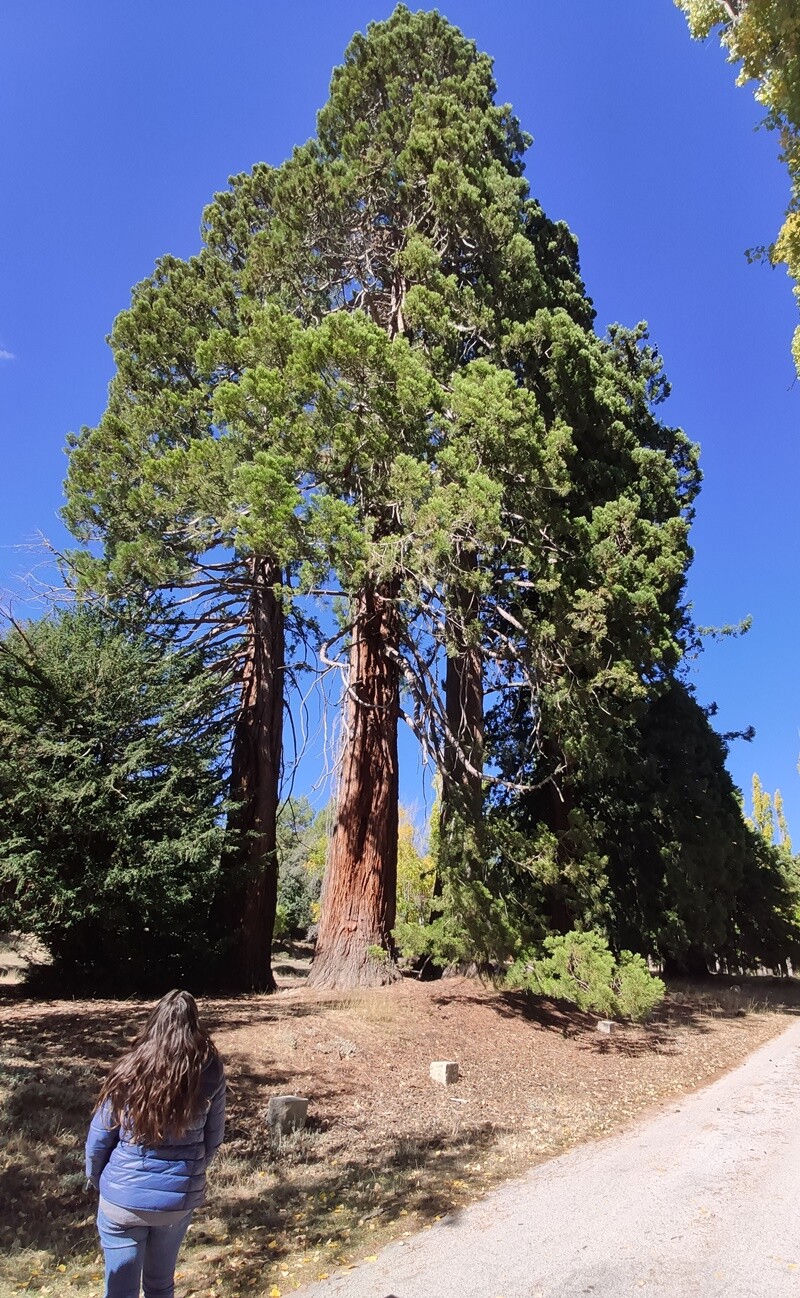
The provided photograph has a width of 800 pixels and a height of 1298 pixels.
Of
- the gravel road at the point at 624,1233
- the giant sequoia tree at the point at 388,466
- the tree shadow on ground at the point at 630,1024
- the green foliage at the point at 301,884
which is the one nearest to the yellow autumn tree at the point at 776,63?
the giant sequoia tree at the point at 388,466

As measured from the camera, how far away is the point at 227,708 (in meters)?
13.0

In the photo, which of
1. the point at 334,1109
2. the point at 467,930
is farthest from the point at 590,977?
the point at 334,1109

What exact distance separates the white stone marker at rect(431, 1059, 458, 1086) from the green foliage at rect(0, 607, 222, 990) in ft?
14.2

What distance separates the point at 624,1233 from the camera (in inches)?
155

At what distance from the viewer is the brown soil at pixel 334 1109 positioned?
3.83 metres

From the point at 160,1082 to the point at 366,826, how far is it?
332 inches

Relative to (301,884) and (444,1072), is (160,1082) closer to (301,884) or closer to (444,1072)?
(444,1072)

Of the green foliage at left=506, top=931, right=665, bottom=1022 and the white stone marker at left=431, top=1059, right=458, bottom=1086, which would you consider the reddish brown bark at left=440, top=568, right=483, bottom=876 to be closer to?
the green foliage at left=506, top=931, right=665, bottom=1022

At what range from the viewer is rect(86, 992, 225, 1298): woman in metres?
2.46

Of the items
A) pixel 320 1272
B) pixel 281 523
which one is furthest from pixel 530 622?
pixel 320 1272

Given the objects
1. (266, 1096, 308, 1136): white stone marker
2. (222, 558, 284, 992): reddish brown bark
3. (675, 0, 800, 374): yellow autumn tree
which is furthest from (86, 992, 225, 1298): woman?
(222, 558, 284, 992): reddish brown bark

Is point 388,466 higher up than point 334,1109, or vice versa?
point 388,466

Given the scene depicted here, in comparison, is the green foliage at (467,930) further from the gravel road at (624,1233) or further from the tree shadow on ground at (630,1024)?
the gravel road at (624,1233)

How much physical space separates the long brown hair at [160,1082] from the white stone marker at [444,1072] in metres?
5.52
